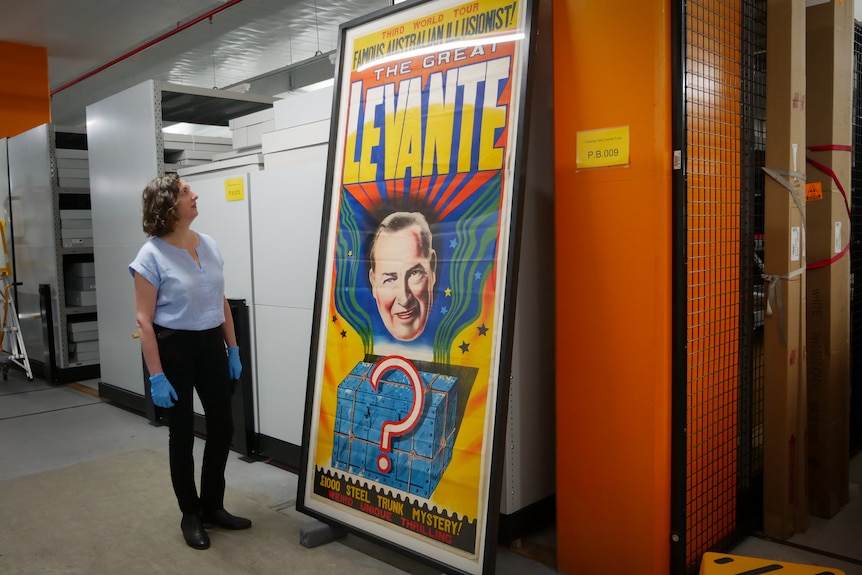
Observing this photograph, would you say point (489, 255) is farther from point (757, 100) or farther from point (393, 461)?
point (757, 100)

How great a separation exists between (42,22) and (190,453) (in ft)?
23.8

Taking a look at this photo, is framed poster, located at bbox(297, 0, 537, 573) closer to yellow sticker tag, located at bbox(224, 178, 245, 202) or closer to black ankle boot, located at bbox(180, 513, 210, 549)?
black ankle boot, located at bbox(180, 513, 210, 549)

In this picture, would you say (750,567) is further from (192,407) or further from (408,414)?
(192,407)

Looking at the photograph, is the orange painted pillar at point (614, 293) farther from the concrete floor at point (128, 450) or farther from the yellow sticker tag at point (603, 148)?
the concrete floor at point (128, 450)

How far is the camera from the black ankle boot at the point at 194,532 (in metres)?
2.70

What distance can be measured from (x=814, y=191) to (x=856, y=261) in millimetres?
1089

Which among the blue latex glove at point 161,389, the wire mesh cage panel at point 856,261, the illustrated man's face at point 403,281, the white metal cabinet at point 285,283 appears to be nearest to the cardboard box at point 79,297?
the white metal cabinet at point 285,283

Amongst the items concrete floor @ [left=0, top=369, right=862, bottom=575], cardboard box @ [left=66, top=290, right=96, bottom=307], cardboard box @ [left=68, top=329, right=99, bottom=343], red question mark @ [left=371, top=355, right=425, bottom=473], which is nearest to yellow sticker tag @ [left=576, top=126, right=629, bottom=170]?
red question mark @ [left=371, top=355, right=425, bottom=473]

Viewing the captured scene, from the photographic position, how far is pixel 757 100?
2.73m

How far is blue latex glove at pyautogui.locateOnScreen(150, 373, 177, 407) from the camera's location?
2.59 meters

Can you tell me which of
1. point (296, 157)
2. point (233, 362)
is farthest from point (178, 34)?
point (233, 362)

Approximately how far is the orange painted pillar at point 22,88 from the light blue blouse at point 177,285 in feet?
23.9

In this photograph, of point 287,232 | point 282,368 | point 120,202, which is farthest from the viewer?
point 120,202

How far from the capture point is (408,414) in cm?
238
